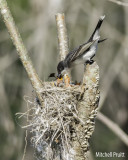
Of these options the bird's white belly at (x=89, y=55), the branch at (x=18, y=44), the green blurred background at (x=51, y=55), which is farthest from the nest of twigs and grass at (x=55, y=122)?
the green blurred background at (x=51, y=55)

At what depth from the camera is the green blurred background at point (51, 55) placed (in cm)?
705

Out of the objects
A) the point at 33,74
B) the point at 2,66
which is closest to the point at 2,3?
the point at 33,74

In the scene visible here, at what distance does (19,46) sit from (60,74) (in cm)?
199

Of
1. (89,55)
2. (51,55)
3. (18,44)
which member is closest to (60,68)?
(89,55)

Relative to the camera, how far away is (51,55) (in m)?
8.48

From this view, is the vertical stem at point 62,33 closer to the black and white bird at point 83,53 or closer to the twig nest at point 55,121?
the black and white bird at point 83,53

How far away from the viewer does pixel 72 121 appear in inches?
142

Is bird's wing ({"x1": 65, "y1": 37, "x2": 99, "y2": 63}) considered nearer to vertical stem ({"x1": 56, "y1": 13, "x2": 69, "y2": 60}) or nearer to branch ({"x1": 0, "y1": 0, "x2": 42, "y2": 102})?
vertical stem ({"x1": 56, "y1": 13, "x2": 69, "y2": 60})

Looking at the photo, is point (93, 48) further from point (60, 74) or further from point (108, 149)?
point (108, 149)

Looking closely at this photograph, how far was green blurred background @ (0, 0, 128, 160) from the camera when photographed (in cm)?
705

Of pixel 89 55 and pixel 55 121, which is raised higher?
pixel 89 55

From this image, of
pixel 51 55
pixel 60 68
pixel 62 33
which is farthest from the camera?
pixel 51 55

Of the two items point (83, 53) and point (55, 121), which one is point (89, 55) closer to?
point (83, 53)

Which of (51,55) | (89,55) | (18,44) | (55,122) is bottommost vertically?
(55,122)
